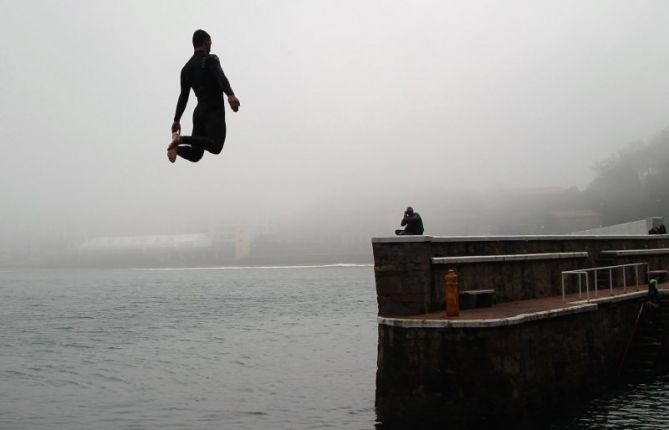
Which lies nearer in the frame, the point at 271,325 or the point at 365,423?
the point at 365,423

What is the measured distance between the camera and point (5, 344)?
47.5 meters

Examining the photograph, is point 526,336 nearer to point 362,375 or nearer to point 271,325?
Answer: point 362,375

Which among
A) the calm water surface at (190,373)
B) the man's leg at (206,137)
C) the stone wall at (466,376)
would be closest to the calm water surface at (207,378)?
the calm water surface at (190,373)

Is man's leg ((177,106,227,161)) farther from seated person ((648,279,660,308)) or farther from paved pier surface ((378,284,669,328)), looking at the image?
seated person ((648,279,660,308))

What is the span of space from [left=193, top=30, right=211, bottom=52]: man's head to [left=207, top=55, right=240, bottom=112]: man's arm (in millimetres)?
308

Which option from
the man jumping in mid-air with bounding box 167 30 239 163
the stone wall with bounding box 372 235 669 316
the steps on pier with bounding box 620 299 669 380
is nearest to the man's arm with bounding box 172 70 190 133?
the man jumping in mid-air with bounding box 167 30 239 163

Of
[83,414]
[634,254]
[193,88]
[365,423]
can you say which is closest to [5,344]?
[83,414]

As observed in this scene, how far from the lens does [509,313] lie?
1694cm

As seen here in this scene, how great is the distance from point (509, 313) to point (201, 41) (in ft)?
37.0

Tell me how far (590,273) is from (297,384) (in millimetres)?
11321

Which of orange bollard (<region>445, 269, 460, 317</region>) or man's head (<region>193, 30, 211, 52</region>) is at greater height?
man's head (<region>193, 30, 211, 52</region>)

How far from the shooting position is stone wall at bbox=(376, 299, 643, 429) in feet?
50.5

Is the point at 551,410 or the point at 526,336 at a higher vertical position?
the point at 526,336

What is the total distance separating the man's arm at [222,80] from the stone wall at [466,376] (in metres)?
9.49
